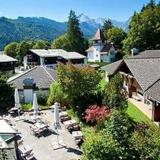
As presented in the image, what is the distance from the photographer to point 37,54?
68250 mm

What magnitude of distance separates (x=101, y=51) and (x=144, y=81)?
180 ft

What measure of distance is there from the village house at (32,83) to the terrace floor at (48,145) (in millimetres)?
9042

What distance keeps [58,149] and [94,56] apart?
224 ft

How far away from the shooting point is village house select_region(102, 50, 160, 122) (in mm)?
29734

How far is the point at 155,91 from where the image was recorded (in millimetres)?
29312

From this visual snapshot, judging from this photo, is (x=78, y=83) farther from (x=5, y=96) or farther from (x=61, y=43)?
(x=61, y=43)

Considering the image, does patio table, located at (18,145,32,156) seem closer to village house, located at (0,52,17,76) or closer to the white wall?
village house, located at (0,52,17,76)

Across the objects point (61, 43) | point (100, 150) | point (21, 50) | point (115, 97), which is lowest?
point (100, 150)

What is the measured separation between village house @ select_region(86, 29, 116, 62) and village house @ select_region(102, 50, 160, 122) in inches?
1521

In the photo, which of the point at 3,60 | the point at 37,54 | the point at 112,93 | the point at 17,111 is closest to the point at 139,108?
the point at 112,93

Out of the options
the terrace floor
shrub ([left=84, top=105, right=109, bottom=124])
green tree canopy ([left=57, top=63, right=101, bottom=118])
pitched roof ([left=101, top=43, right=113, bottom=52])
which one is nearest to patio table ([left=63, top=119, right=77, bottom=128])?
the terrace floor

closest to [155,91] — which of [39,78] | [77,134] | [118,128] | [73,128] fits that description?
[73,128]

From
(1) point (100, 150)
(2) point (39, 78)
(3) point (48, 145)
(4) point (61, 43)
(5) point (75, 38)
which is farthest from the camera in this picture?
(4) point (61, 43)

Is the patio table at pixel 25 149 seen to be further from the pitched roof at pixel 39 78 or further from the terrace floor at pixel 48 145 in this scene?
the pitched roof at pixel 39 78
